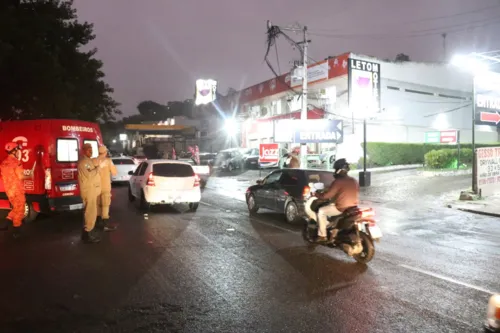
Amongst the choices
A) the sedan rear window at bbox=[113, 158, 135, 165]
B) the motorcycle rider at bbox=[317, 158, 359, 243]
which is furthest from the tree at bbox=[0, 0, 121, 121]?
the motorcycle rider at bbox=[317, 158, 359, 243]

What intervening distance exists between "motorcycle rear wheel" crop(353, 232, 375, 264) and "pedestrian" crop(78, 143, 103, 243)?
4962 mm

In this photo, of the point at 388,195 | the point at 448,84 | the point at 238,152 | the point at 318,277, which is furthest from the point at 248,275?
the point at 448,84

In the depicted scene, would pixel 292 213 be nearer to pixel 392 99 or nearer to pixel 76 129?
pixel 76 129

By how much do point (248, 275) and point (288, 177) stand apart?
5640 mm

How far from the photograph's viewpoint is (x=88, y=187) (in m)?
8.56

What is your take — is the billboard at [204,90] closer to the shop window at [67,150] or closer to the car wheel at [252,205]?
the car wheel at [252,205]

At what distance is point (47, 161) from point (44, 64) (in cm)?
1440

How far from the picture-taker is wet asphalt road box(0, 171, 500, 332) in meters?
4.77

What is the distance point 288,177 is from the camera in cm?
1190

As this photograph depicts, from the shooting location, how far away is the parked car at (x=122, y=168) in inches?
882

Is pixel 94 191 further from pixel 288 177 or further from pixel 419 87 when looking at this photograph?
pixel 419 87

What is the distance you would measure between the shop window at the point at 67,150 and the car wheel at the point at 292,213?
5.54 meters

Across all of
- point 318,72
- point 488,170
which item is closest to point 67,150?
point 488,170

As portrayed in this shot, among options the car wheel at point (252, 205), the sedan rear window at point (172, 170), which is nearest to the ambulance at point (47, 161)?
the sedan rear window at point (172, 170)
